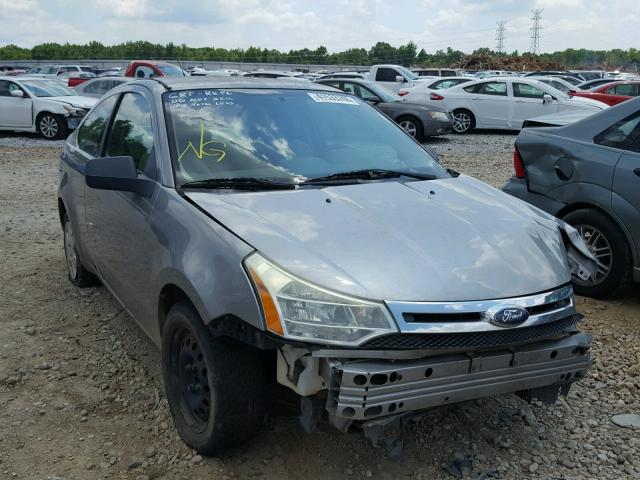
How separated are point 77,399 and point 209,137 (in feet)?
5.18

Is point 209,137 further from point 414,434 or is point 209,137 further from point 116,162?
point 414,434

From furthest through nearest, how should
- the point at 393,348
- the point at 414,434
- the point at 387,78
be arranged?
the point at 387,78
the point at 414,434
the point at 393,348

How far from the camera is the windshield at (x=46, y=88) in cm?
1644

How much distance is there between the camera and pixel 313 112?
13.1 feet

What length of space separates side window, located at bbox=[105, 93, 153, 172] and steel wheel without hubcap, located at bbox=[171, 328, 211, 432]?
1089mm

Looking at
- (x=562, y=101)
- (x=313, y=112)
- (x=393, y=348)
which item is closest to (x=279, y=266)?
(x=393, y=348)

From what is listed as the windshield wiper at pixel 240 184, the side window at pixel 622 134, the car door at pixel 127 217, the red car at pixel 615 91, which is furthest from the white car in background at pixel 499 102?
the windshield wiper at pixel 240 184

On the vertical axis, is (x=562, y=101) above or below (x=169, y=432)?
above

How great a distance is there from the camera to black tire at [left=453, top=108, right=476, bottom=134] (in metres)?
18.1

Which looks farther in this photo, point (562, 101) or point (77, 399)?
point (562, 101)

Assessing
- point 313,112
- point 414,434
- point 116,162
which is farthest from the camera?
point 313,112

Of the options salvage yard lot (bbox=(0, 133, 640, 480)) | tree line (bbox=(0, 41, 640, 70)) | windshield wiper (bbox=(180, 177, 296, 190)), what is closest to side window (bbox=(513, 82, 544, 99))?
salvage yard lot (bbox=(0, 133, 640, 480))

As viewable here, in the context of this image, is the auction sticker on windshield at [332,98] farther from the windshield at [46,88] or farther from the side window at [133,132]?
the windshield at [46,88]

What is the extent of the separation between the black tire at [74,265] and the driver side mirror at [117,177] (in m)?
1.74
